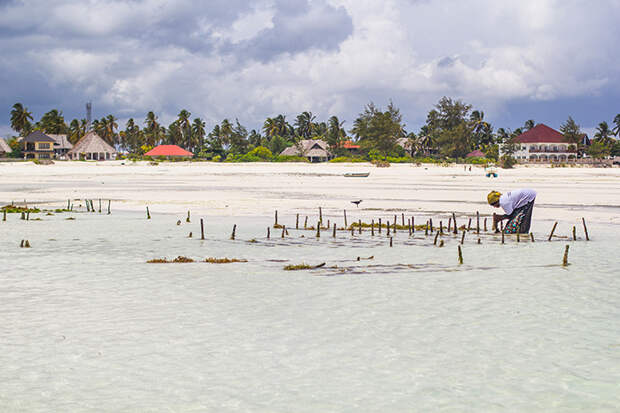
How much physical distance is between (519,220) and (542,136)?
401 ft

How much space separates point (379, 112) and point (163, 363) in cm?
12238

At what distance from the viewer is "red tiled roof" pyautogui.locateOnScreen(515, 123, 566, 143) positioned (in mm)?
131625

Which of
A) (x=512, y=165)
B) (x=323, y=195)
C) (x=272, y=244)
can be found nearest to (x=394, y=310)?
(x=272, y=244)

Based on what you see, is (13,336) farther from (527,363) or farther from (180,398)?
(527,363)

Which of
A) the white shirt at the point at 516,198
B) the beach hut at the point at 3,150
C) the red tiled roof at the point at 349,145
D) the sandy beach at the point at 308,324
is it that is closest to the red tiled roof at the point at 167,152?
the beach hut at the point at 3,150

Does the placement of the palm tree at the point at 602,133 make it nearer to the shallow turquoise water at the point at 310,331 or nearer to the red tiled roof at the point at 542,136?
the red tiled roof at the point at 542,136

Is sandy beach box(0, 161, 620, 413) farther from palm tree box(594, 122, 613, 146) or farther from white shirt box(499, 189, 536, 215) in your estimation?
palm tree box(594, 122, 613, 146)

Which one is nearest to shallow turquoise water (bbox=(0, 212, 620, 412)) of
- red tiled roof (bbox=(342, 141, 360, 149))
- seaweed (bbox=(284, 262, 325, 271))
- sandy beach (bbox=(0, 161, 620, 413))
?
sandy beach (bbox=(0, 161, 620, 413))

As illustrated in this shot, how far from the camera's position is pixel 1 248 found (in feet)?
53.7

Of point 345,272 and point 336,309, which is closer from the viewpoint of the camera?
point 336,309

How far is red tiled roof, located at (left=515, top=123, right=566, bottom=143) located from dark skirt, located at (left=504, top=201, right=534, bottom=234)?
396ft

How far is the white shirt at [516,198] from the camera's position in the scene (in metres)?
17.9

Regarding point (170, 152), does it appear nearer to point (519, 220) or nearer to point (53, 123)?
point (53, 123)

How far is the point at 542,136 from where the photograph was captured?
13238 cm
